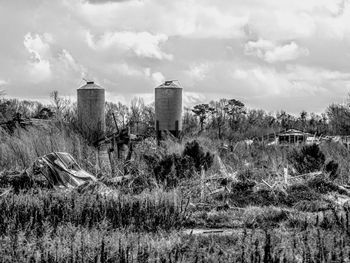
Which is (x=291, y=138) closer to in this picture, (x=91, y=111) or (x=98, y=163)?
(x=91, y=111)

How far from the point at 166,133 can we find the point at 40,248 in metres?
10.8

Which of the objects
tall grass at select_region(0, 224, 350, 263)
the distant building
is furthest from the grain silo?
tall grass at select_region(0, 224, 350, 263)

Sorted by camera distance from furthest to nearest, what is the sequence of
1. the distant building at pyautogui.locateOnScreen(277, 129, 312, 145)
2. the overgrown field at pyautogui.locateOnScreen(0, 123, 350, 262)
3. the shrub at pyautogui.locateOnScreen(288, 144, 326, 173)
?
1. the distant building at pyautogui.locateOnScreen(277, 129, 312, 145)
2. the shrub at pyautogui.locateOnScreen(288, 144, 326, 173)
3. the overgrown field at pyautogui.locateOnScreen(0, 123, 350, 262)

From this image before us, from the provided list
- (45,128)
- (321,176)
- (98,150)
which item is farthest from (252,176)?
(45,128)

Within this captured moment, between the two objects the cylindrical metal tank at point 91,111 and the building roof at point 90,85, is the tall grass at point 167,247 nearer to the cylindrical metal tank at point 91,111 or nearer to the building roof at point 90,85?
the cylindrical metal tank at point 91,111

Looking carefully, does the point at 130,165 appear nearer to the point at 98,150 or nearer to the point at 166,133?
the point at 98,150

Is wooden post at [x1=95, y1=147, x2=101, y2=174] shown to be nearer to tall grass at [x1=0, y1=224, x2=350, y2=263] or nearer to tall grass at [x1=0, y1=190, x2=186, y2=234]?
tall grass at [x1=0, y1=190, x2=186, y2=234]

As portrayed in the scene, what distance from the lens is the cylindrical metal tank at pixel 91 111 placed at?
17219mm

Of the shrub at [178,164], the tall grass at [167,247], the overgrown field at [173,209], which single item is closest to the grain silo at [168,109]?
the overgrown field at [173,209]

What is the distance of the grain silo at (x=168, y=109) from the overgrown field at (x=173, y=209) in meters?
0.79

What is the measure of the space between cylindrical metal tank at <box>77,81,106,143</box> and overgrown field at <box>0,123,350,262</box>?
2.16 ft

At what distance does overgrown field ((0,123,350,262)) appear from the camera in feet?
22.5

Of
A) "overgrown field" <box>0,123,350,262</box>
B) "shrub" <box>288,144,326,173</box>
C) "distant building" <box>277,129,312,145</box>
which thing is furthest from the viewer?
"distant building" <box>277,129,312,145</box>

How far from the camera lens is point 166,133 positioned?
57.7ft
